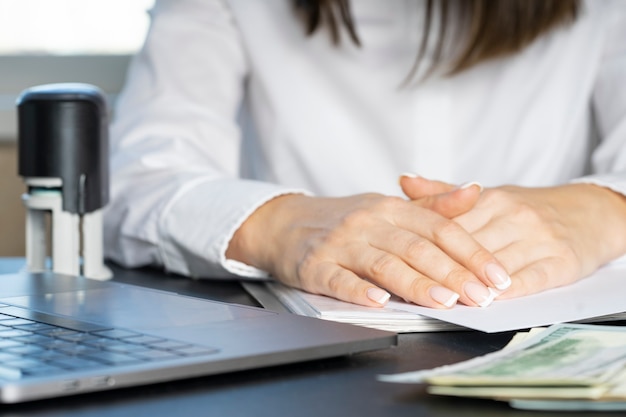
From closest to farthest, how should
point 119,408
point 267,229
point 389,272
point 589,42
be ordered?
point 119,408 → point 389,272 → point 267,229 → point 589,42

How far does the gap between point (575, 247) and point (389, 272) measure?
187mm

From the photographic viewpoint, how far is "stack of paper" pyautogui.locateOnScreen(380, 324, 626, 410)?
1.46ft

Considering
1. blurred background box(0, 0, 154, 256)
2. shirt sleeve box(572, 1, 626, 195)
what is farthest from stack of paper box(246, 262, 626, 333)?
blurred background box(0, 0, 154, 256)

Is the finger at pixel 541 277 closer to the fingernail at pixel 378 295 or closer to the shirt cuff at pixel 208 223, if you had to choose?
the fingernail at pixel 378 295

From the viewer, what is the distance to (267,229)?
2.96 ft

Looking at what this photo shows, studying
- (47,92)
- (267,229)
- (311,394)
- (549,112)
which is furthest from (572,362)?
(549,112)

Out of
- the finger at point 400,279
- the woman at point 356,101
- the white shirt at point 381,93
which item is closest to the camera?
the finger at point 400,279

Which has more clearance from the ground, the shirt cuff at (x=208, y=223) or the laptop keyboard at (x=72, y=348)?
the laptop keyboard at (x=72, y=348)

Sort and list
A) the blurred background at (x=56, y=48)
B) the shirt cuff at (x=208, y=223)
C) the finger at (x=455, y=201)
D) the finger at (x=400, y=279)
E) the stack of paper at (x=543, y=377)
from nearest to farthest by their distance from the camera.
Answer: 1. the stack of paper at (x=543, y=377)
2. the finger at (x=400, y=279)
3. the finger at (x=455, y=201)
4. the shirt cuff at (x=208, y=223)
5. the blurred background at (x=56, y=48)

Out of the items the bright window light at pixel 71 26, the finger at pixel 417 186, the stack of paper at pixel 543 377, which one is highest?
the bright window light at pixel 71 26

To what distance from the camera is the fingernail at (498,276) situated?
0.72 m

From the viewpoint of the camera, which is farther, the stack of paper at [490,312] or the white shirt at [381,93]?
the white shirt at [381,93]

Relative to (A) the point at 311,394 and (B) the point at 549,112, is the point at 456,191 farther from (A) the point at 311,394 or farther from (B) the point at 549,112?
(B) the point at 549,112

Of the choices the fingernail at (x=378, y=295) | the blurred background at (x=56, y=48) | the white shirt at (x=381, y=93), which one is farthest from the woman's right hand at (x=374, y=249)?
the blurred background at (x=56, y=48)
